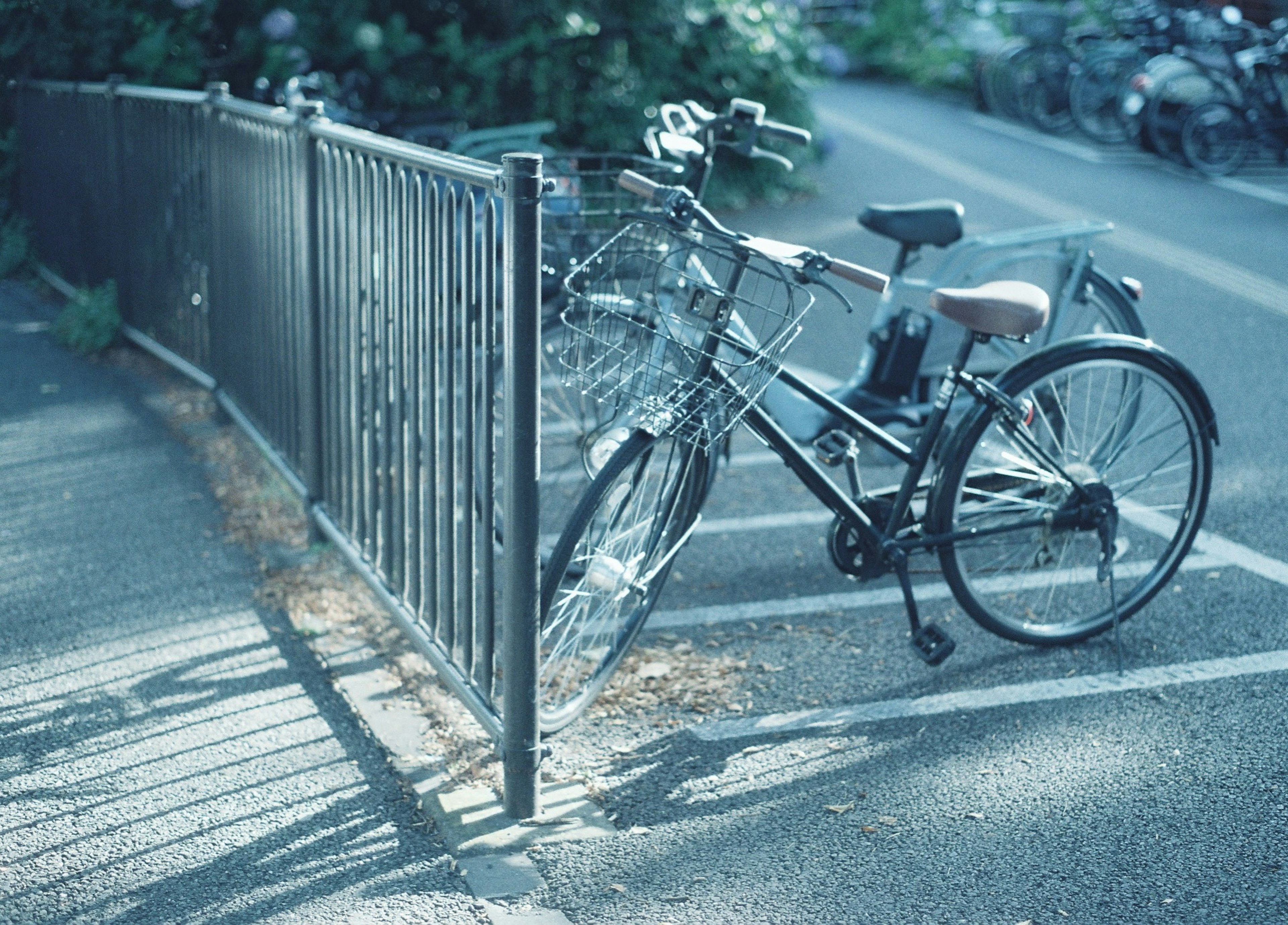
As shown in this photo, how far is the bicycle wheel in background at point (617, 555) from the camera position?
10.7 feet

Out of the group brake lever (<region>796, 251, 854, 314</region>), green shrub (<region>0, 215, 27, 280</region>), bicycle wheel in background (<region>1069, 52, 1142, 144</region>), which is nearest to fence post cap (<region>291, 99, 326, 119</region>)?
brake lever (<region>796, 251, 854, 314</region>)

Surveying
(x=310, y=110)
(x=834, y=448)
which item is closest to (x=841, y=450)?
(x=834, y=448)

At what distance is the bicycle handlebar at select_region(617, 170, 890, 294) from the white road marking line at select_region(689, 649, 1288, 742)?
3.82ft

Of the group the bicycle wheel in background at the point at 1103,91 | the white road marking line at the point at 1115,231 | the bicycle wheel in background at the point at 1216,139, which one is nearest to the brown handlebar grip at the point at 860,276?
the white road marking line at the point at 1115,231

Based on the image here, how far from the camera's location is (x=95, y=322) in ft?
24.0

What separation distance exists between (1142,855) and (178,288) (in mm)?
4818

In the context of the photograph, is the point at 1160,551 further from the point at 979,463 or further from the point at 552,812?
the point at 552,812

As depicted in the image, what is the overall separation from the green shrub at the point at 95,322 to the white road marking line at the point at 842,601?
423 centimetres

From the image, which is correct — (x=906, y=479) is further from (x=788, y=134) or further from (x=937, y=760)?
(x=788, y=134)

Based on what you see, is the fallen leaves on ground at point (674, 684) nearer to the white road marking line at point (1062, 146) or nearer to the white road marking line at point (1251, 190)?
the white road marking line at point (1251, 190)

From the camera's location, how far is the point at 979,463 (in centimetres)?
542

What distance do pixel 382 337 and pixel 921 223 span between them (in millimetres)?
1909

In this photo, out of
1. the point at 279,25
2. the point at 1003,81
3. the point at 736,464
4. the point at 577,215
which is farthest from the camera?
the point at 1003,81

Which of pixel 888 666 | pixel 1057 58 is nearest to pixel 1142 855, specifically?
pixel 888 666
